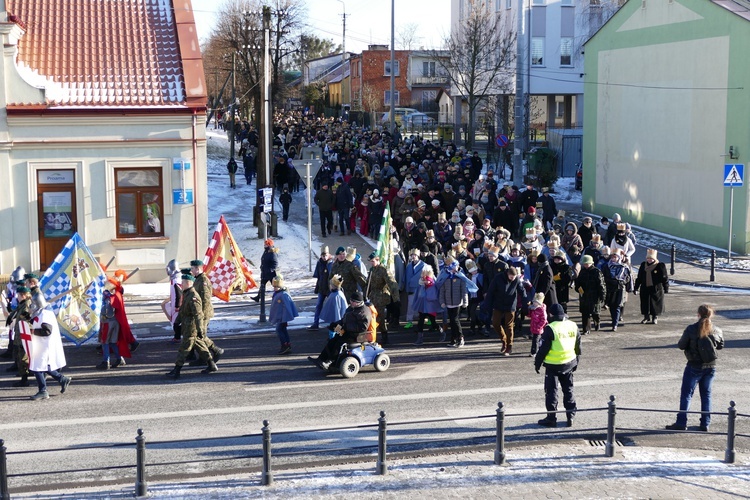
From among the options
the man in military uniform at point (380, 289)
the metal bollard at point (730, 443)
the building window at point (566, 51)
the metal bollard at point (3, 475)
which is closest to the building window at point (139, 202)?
the man in military uniform at point (380, 289)

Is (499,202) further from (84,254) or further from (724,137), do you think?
(84,254)

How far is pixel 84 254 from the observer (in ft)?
59.2

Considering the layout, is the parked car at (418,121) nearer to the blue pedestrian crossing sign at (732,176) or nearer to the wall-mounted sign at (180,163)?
the blue pedestrian crossing sign at (732,176)

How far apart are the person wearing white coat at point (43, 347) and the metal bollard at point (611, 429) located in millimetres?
7888

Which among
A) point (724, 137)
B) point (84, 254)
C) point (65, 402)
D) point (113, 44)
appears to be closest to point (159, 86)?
point (113, 44)

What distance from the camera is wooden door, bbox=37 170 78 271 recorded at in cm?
2325

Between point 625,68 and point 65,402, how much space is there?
80.6ft

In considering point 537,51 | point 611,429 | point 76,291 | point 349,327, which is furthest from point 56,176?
point 537,51

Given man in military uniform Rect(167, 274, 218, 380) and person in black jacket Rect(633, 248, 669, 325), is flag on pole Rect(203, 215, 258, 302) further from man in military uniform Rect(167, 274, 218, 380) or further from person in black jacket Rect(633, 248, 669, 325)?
person in black jacket Rect(633, 248, 669, 325)

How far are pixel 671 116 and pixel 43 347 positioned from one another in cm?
2219

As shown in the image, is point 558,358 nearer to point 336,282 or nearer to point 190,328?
point 336,282

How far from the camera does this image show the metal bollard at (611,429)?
1136 centimetres

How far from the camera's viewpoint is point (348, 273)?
18.1m

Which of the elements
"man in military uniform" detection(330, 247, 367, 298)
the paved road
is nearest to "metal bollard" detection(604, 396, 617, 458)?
the paved road
